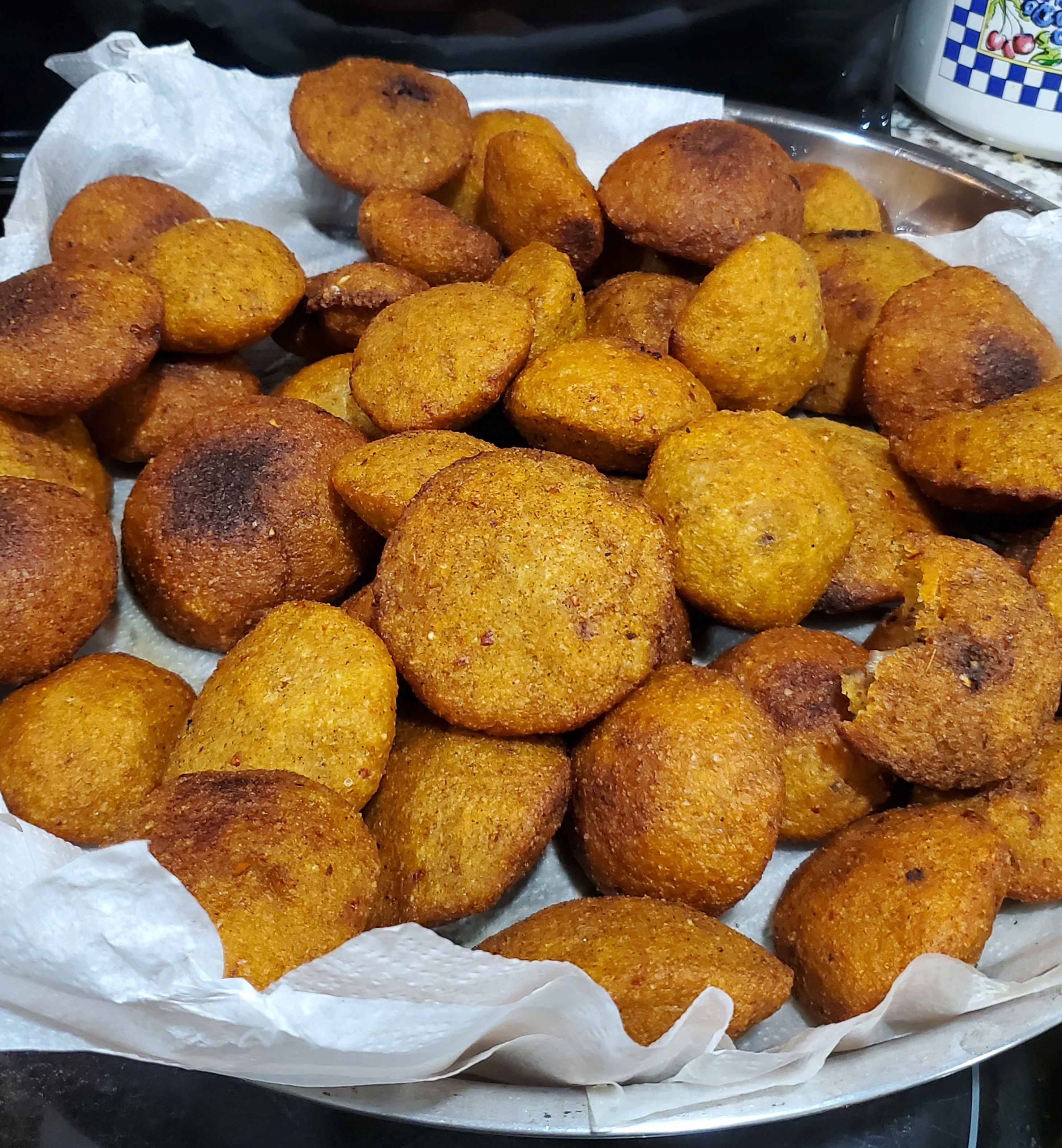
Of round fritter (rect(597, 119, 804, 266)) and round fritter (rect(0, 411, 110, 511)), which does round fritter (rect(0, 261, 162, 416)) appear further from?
round fritter (rect(597, 119, 804, 266))

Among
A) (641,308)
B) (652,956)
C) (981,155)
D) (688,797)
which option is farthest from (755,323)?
(981,155)

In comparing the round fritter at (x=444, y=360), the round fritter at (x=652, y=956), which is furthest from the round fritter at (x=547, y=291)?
the round fritter at (x=652, y=956)

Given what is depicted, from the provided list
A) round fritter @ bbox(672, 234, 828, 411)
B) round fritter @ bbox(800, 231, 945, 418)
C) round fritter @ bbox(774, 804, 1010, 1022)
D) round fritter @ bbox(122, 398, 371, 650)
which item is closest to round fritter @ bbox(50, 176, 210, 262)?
round fritter @ bbox(122, 398, 371, 650)

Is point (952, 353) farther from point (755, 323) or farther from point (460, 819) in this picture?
point (460, 819)

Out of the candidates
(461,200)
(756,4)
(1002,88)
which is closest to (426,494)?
(461,200)

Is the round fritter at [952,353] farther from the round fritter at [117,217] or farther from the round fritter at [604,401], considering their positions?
the round fritter at [117,217]
